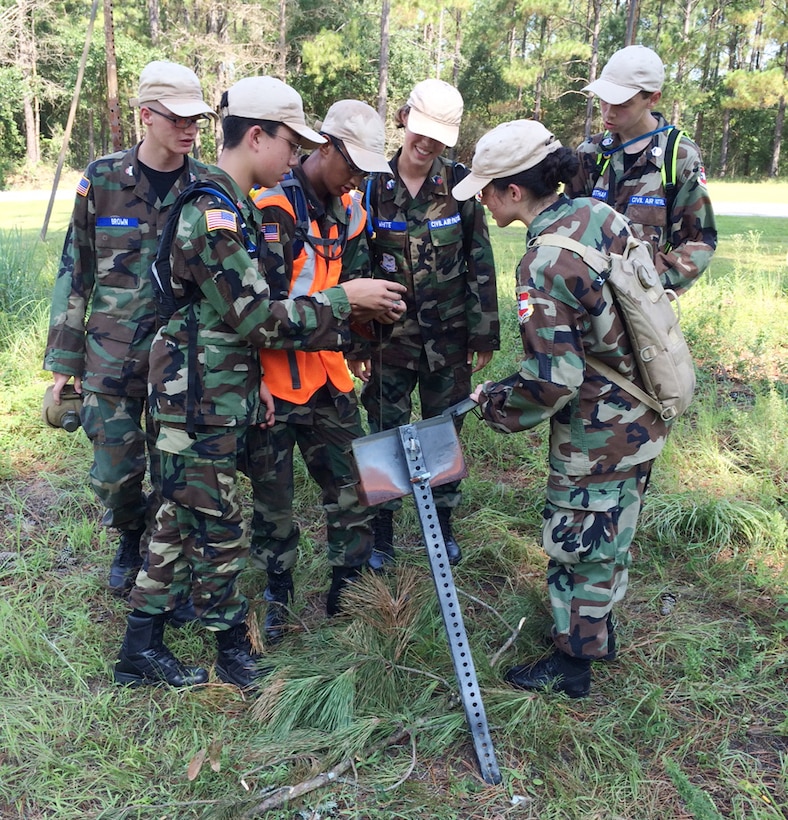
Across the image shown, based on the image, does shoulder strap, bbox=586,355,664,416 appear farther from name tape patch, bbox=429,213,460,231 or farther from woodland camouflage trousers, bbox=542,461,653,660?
name tape patch, bbox=429,213,460,231

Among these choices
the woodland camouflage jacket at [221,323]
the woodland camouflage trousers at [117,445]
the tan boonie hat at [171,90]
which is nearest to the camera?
the woodland camouflage jacket at [221,323]

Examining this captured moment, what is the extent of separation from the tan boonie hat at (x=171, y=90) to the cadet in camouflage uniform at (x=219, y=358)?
50cm

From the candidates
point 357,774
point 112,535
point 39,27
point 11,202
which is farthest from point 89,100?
point 357,774

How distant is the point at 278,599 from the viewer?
3094 mm

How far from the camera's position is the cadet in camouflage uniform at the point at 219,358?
7.25 ft

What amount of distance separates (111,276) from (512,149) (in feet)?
5.69

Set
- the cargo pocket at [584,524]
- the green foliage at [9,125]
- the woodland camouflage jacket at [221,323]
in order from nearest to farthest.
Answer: the woodland camouflage jacket at [221,323] < the cargo pocket at [584,524] < the green foliage at [9,125]

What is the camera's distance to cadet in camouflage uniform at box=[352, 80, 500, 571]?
3168 mm

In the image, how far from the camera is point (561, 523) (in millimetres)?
2391

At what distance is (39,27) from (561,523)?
36.5 m

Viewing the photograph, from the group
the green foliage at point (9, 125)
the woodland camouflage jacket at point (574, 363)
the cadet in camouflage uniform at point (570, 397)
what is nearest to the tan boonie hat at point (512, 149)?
the cadet in camouflage uniform at point (570, 397)

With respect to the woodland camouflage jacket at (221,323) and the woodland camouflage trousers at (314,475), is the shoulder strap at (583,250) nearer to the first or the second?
the woodland camouflage jacket at (221,323)

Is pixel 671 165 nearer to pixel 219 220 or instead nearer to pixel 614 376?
pixel 614 376

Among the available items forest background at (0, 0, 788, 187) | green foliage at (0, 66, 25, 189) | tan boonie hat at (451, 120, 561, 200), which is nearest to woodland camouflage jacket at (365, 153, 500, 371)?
tan boonie hat at (451, 120, 561, 200)
